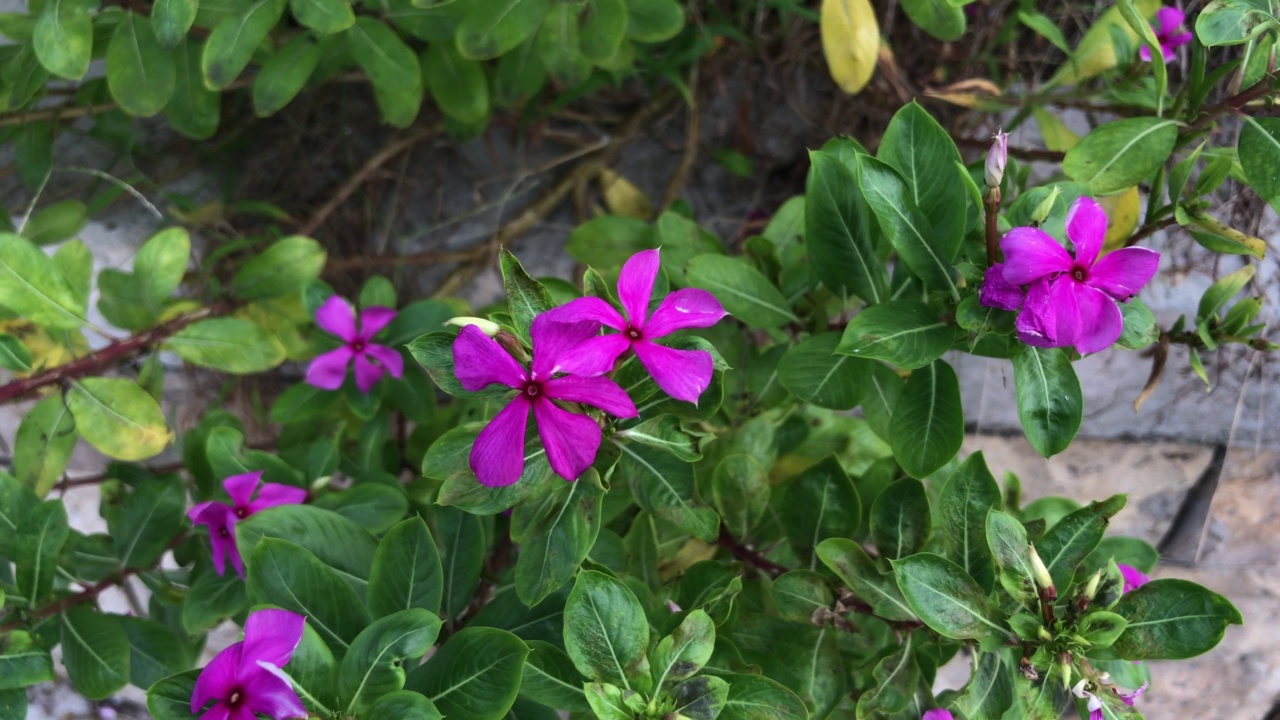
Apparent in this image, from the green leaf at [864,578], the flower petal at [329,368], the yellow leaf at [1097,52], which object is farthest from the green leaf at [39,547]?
the yellow leaf at [1097,52]

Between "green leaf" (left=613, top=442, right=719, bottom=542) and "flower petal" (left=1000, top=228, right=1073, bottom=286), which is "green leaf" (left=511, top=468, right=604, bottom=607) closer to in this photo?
"green leaf" (left=613, top=442, right=719, bottom=542)

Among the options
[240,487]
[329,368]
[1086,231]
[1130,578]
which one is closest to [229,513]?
[240,487]

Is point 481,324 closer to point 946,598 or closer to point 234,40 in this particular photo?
point 946,598

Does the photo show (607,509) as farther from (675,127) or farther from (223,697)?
(675,127)

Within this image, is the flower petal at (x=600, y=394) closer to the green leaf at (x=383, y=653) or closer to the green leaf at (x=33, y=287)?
the green leaf at (x=383, y=653)

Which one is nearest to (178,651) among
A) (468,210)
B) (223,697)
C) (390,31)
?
(223,697)

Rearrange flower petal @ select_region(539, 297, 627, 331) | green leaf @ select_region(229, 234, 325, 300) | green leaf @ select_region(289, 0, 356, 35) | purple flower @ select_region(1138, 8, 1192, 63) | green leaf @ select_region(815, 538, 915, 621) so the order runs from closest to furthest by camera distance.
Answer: flower petal @ select_region(539, 297, 627, 331) < green leaf @ select_region(815, 538, 915, 621) < green leaf @ select_region(289, 0, 356, 35) < purple flower @ select_region(1138, 8, 1192, 63) < green leaf @ select_region(229, 234, 325, 300)

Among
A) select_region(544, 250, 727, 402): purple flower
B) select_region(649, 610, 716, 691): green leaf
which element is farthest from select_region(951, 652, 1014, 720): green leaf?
select_region(544, 250, 727, 402): purple flower
